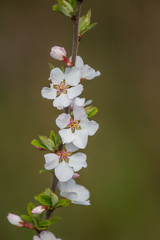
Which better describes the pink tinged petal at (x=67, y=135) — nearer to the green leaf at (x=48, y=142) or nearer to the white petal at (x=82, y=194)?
the green leaf at (x=48, y=142)

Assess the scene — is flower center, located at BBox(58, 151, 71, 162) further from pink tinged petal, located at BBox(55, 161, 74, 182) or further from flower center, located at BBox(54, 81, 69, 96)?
flower center, located at BBox(54, 81, 69, 96)

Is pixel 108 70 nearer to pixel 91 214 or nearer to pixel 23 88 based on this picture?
pixel 23 88

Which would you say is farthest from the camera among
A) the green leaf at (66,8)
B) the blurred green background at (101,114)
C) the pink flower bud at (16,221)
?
the blurred green background at (101,114)

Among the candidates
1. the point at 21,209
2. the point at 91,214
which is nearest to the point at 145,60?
the point at 91,214

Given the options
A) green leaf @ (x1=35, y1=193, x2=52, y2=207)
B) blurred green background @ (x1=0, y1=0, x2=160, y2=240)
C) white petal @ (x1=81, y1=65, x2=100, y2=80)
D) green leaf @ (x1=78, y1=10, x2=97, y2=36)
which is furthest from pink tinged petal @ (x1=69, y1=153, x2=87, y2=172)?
blurred green background @ (x1=0, y1=0, x2=160, y2=240)

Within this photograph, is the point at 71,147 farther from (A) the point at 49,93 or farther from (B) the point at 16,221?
(B) the point at 16,221

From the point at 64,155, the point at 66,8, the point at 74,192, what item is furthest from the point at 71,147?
the point at 66,8

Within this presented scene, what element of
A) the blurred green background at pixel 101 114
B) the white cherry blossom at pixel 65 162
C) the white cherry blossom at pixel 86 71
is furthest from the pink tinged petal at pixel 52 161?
the blurred green background at pixel 101 114
